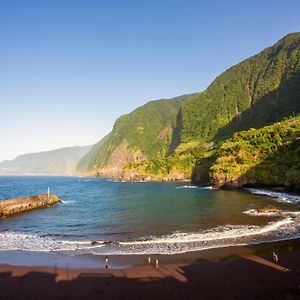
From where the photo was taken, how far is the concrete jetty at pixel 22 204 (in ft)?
214

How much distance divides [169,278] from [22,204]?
182ft

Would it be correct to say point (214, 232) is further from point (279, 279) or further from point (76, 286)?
point (76, 286)

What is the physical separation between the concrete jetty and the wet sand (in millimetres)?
41079

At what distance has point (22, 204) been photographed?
72.1m

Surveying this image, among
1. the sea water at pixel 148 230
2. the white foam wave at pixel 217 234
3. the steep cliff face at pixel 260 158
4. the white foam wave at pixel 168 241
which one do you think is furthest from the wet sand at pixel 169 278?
the steep cliff face at pixel 260 158

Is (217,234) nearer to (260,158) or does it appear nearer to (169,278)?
(169,278)

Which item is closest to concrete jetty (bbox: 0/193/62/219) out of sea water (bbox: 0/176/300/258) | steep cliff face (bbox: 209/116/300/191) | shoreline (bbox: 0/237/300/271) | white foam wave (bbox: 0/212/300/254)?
sea water (bbox: 0/176/300/258)

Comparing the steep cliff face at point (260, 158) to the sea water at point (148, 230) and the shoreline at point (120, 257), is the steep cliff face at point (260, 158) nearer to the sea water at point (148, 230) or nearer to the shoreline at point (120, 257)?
the sea water at point (148, 230)

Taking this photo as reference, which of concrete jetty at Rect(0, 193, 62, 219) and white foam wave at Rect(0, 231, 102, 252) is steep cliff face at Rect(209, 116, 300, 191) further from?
white foam wave at Rect(0, 231, 102, 252)

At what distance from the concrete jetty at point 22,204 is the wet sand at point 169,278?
4108cm

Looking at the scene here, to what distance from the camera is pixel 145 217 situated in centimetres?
5438

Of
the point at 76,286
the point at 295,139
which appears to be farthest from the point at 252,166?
the point at 76,286

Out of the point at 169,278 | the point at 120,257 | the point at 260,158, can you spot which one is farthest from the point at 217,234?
the point at 260,158

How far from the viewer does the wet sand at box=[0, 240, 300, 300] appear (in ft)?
68.7
